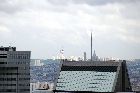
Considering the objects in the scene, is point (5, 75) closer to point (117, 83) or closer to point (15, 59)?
point (15, 59)

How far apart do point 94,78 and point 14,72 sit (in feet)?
119

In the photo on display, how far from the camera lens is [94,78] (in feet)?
587

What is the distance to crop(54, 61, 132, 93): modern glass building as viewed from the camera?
17512 centimetres

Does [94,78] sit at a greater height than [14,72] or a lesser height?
lesser

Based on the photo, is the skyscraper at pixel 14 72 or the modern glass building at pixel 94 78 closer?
the skyscraper at pixel 14 72

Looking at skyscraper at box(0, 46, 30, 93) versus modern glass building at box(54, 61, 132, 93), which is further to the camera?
modern glass building at box(54, 61, 132, 93)

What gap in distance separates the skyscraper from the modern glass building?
22279 mm

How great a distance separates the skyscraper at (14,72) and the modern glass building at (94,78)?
877 inches

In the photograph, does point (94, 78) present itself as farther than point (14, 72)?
Yes

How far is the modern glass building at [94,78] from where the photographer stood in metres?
175

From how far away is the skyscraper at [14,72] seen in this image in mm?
160125

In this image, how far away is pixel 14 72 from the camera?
161 meters

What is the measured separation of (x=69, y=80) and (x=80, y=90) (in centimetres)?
765

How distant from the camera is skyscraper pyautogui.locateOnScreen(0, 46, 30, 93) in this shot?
160125 millimetres
